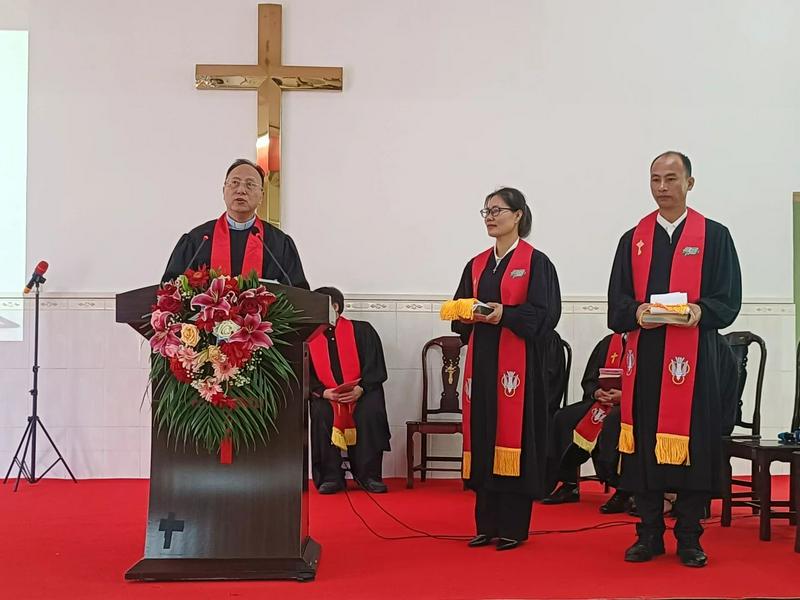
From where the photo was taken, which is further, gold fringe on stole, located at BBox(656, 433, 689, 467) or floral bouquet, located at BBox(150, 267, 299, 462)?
gold fringe on stole, located at BBox(656, 433, 689, 467)

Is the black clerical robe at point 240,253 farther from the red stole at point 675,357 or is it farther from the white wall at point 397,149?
the white wall at point 397,149

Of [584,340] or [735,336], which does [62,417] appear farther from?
[735,336]

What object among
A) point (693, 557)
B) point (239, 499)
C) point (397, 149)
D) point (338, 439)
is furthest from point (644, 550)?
point (397, 149)

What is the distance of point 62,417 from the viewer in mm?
7129

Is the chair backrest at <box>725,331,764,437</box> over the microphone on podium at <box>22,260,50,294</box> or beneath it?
beneath

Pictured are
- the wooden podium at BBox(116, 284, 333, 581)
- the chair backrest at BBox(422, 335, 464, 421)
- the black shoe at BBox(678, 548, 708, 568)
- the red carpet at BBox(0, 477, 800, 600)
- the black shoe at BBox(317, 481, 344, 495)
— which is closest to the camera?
the red carpet at BBox(0, 477, 800, 600)

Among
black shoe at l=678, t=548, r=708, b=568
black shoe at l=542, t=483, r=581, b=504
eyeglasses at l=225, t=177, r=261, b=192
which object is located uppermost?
eyeglasses at l=225, t=177, r=261, b=192

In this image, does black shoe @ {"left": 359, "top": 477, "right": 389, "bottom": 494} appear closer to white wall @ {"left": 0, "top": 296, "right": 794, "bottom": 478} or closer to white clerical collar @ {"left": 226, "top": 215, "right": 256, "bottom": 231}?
white wall @ {"left": 0, "top": 296, "right": 794, "bottom": 478}

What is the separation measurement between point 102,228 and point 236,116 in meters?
1.30

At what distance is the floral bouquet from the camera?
11.6 ft

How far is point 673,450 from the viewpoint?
405 cm

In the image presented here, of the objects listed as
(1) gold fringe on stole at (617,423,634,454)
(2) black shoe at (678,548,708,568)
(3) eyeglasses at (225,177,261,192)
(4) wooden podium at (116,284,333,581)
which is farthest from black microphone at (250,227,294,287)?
(2) black shoe at (678,548,708,568)

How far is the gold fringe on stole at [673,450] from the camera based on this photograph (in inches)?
159

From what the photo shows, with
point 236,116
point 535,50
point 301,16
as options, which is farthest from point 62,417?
point 535,50
